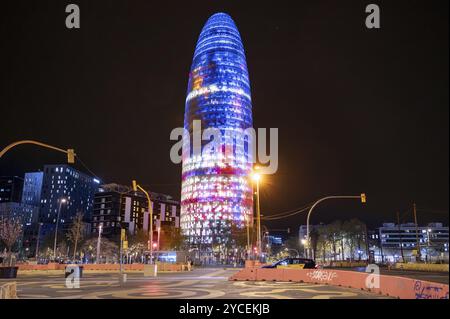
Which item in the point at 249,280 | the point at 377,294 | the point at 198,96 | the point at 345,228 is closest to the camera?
the point at 377,294

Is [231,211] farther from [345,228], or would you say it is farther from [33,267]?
[33,267]

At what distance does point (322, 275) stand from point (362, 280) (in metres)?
4.74

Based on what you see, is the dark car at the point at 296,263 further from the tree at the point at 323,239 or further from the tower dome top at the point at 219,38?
the tower dome top at the point at 219,38

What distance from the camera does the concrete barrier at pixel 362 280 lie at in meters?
14.6

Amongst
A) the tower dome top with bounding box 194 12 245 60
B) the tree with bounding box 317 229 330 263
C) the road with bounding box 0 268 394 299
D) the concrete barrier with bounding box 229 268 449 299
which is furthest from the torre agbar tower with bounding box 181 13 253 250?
the road with bounding box 0 268 394 299

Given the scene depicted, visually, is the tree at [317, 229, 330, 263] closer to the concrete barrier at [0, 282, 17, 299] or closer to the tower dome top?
the tower dome top

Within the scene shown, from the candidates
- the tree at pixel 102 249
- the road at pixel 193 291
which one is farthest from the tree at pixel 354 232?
the road at pixel 193 291

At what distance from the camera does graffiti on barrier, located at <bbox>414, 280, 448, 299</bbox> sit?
13.5 metres

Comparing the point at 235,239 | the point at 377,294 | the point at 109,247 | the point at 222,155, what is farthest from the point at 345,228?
the point at 377,294

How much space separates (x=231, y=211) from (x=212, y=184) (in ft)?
45.0

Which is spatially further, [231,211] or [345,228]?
[231,211]

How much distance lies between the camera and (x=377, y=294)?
19891mm

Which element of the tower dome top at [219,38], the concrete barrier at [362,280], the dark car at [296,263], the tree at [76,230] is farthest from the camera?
the tower dome top at [219,38]

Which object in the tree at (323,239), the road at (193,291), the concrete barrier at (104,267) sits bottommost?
the concrete barrier at (104,267)
